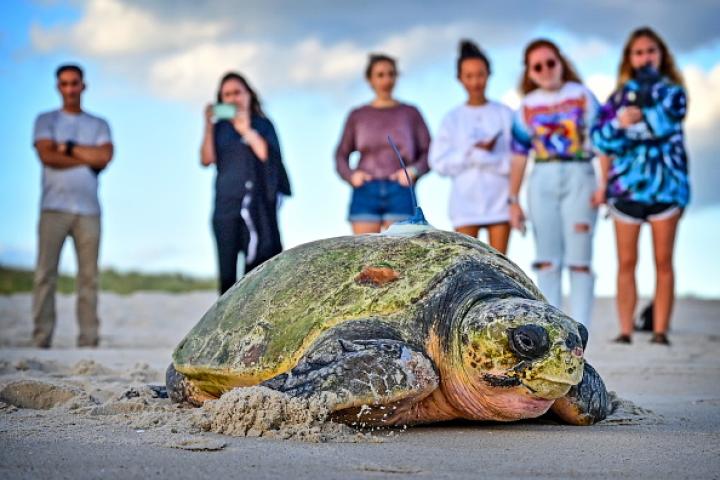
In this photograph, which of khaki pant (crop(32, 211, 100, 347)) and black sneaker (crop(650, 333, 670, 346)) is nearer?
black sneaker (crop(650, 333, 670, 346))

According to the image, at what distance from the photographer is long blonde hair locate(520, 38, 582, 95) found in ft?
21.6

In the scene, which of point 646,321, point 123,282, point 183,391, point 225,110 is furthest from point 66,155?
point 123,282

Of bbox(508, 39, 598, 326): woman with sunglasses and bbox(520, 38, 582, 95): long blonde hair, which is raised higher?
bbox(520, 38, 582, 95): long blonde hair

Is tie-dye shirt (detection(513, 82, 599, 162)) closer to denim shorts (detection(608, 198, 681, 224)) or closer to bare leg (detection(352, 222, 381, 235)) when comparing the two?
denim shorts (detection(608, 198, 681, 224))

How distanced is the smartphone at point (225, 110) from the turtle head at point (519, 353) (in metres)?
3.91

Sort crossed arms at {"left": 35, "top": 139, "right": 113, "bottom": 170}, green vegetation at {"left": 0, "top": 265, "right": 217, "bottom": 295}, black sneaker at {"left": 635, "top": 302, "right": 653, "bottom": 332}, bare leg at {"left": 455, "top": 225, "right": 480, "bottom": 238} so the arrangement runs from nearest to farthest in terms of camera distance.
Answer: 1. bare leg at {"left": 455, "top": 225, "right": 480, "bottom": 238}
2. crossed arms at {"left": 35, "top": 139, "right": 113, "bottom": 170}
3. black sneaker at {"left": 635, "top": 302, "right": 653, "bottom": 332}
4. green vegetation at {"left": 0, "top": 265, "right": 217, "bottom": 295}

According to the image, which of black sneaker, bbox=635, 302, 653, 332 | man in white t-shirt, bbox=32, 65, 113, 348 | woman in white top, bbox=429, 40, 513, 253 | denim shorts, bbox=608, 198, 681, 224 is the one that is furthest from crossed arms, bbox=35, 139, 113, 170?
black sneaker, bbox=635, 302, 653, 332

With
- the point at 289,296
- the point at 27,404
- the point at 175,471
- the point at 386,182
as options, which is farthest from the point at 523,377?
the point at 386,182

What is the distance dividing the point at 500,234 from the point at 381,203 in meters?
0.90

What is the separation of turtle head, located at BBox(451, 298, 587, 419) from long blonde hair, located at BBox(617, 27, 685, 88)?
14.3ft

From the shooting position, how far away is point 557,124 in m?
6.45

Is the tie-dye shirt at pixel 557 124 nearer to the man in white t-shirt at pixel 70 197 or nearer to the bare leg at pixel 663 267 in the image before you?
the bare leg at pixel 663 267

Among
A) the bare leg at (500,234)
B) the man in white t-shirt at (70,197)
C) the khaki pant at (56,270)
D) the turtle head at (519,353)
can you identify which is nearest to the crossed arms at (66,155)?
the man in white t-shirt at (70,197)

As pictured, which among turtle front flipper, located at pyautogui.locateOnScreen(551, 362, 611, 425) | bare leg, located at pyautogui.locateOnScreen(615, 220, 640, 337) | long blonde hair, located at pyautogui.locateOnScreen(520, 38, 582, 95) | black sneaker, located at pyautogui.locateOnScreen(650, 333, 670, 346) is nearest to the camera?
turtle front flipper, located at pyautogui.locateOnScreen(551, 362, 611, 425)
